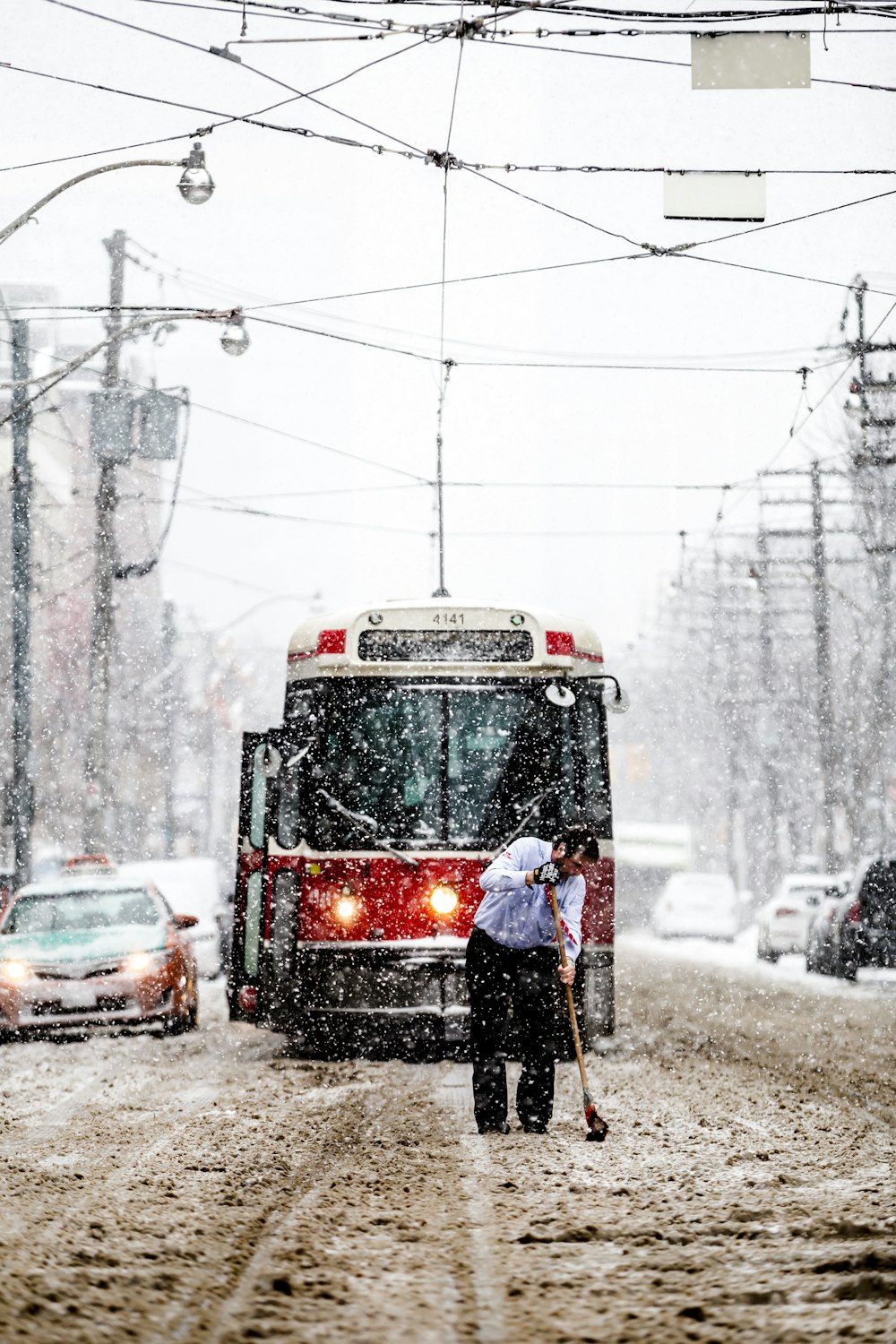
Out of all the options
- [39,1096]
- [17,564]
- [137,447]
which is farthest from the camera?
[137,447]

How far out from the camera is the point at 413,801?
12570 mm

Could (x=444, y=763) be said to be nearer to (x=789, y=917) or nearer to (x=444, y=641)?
(x=444, y=641)

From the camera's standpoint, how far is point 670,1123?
381 inches

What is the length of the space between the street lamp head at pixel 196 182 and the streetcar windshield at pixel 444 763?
15.8 feet

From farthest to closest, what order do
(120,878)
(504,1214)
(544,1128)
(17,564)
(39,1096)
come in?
(17,564)
(120,878)
(39,1096)
(544,1128)
(504,1214)

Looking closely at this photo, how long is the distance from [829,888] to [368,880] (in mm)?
12537

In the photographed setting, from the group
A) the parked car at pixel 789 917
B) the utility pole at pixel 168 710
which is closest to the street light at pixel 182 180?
the parked car at pixel 789 917

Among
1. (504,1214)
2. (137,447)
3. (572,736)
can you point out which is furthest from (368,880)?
(137,447)

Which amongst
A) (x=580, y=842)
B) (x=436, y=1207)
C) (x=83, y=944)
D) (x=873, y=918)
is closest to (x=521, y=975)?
(x=580, y=842)

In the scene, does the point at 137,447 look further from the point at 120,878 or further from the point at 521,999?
the point at 521,999

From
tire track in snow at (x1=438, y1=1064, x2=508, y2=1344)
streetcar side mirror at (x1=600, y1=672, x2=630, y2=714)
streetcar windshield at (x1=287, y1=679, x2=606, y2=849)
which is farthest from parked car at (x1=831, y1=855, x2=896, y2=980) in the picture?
tire track in snow at (x1=438, y1=1064, x2=508, y2=1344)

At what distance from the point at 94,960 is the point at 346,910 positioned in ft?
12.5

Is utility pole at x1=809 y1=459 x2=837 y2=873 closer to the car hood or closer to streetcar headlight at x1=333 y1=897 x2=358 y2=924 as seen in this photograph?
the car hood

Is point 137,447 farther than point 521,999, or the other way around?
point 137,447
